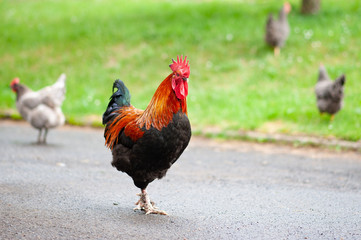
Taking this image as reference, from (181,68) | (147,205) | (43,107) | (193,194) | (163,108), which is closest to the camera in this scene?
(181,68)

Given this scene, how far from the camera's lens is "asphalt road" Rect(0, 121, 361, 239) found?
5.05 meters

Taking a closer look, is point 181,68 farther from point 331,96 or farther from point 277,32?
point 277,32

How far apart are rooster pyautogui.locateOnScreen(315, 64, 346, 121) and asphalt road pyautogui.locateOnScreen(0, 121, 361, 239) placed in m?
1.37

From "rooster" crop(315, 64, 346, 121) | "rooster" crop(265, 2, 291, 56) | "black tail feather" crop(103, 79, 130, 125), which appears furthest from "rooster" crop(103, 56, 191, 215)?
"rooster" crop(265, 2, 291, 56)

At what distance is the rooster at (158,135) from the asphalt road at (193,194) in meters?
0.59

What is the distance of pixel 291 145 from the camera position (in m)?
9.85

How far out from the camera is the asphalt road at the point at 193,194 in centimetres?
505

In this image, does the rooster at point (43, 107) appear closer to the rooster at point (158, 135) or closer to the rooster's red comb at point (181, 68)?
the rooster at point (158, 135)

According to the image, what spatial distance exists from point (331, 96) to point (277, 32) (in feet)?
14.3

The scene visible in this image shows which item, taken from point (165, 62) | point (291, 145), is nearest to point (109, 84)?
point (165, 62)

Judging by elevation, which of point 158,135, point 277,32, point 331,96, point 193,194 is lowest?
point 193,194

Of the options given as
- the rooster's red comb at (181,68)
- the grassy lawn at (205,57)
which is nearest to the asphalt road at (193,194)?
the rooster's red comb at (181,68)

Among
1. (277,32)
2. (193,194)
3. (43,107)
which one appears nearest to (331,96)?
(277,32)

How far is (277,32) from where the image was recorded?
13.9m
